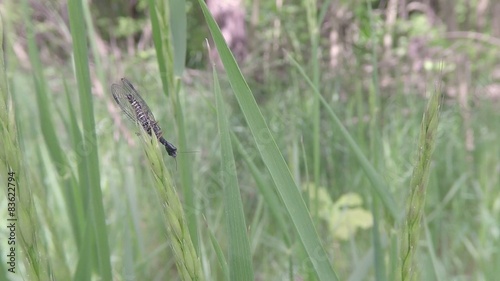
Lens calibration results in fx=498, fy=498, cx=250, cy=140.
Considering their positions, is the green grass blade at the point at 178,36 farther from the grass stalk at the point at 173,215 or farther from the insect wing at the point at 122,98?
the grass stalk at the point at 173,215

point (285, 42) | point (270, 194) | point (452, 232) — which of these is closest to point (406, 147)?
point (452, 232)

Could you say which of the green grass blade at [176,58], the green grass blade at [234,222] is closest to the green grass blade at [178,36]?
the green grass blade at [176,58]

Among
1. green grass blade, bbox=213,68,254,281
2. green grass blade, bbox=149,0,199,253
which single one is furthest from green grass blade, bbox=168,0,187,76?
green grass blade, bbox=213,68,254,281

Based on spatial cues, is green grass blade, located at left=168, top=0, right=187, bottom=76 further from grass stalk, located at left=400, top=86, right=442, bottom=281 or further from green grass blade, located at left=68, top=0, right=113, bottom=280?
grass stalk, located at left=400, top=86, right=442, bottom=281

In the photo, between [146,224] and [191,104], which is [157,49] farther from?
[191,104]

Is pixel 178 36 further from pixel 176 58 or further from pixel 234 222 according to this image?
pixel 234 222

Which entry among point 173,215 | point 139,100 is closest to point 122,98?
point 139,100
